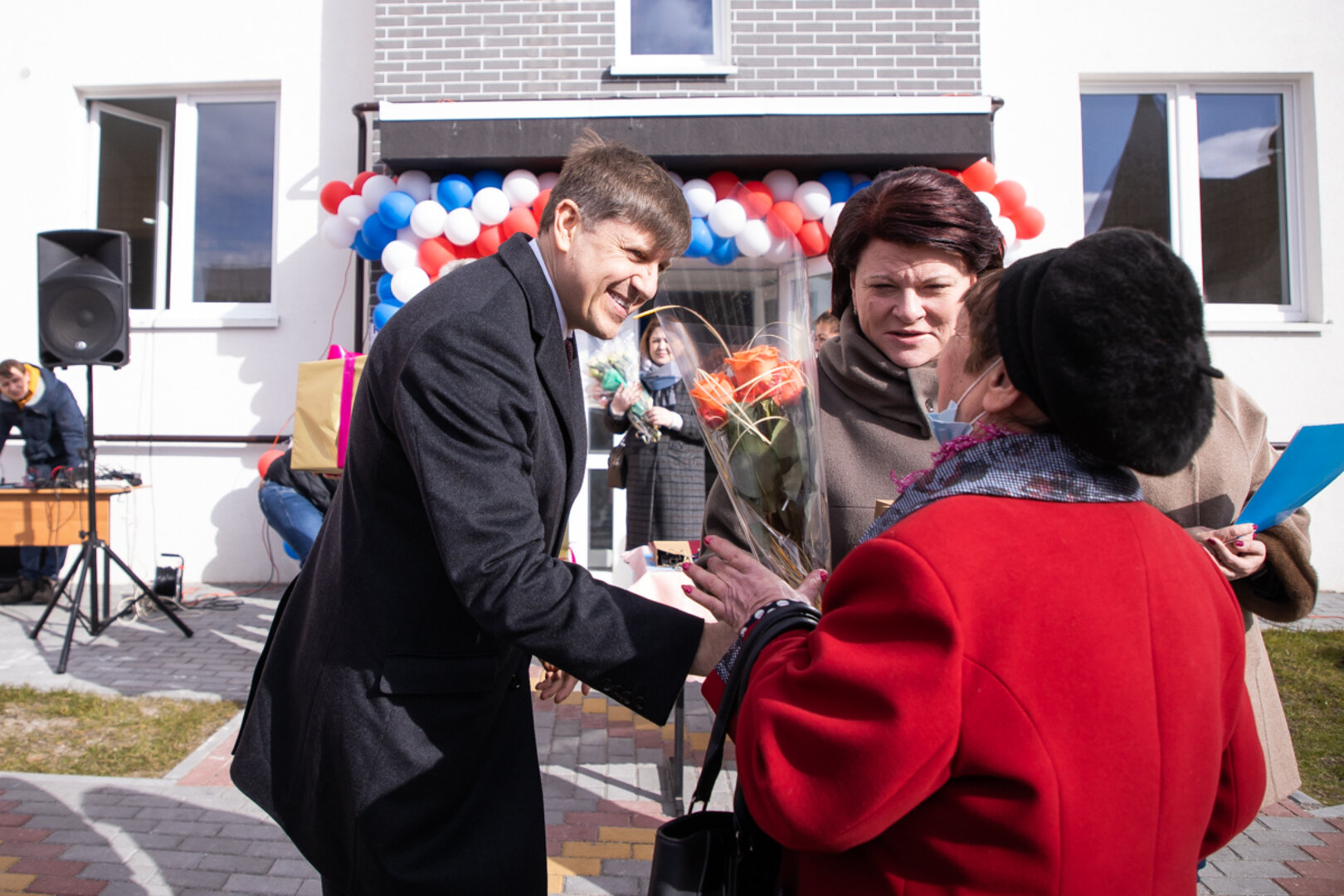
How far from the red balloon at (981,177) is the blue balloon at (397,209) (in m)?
3.96

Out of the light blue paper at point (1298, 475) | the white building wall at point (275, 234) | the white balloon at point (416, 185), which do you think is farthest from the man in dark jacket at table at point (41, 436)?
the light blue paper at point (1298, 475)

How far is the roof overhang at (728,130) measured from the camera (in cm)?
613

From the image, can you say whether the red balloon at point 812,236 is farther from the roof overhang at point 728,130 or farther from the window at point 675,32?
the window at point 675,32

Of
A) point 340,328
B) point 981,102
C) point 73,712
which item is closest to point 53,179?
point 340,328

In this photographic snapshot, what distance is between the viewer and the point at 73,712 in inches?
181

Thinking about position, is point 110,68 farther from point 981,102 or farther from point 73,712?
point 981,102

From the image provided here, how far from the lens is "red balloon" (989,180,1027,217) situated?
604cm

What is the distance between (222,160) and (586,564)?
510cm

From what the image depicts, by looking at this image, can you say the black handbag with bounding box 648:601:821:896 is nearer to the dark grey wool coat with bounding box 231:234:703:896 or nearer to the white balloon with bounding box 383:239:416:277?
the dark grey wool coat with bounding box 231:234:703:896

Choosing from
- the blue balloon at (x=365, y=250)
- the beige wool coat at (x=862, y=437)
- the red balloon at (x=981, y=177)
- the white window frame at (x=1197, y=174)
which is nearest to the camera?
the beige wool coat at (x=862, y=437)

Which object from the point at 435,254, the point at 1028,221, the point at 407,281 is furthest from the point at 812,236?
the point at 407,281

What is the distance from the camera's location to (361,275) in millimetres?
7398

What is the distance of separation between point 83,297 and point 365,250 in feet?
6.12

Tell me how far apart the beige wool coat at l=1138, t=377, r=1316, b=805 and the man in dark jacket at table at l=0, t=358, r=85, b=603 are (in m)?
7.94
